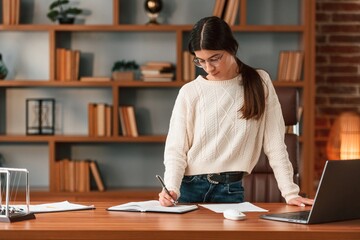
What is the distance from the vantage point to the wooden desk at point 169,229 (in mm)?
2164

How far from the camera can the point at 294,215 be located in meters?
2.41

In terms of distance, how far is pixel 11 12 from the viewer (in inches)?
206

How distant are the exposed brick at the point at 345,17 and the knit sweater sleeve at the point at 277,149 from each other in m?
2.69

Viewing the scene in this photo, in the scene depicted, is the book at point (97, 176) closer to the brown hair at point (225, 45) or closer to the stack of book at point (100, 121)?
the stack of book at point (100, 121)

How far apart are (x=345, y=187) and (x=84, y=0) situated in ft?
11.1

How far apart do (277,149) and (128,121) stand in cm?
251

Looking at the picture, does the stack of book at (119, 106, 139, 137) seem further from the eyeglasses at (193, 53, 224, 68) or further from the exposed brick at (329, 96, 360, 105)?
the eyeglasses at (193, 53, 224, 68)

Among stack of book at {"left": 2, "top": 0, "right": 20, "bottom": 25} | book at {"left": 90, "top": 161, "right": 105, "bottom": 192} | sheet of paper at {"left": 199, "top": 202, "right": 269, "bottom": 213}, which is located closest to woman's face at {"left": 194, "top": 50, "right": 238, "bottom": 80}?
sheet of paper at {"left": 199, "top": 202, "right": 269, "bottom": 213}

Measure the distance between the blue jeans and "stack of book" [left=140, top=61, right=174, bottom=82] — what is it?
91.9 inches

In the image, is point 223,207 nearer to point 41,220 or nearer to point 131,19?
point 41,220

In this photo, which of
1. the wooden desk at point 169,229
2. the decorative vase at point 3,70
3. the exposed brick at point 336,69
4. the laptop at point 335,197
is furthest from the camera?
the exposed brick at point 336,69

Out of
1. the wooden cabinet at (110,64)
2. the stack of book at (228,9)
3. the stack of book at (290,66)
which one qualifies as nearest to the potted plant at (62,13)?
the wooden cabinet at (110,64)

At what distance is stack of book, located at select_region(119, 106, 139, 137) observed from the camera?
17.2 feet

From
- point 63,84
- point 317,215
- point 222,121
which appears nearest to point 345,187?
point 317,215
